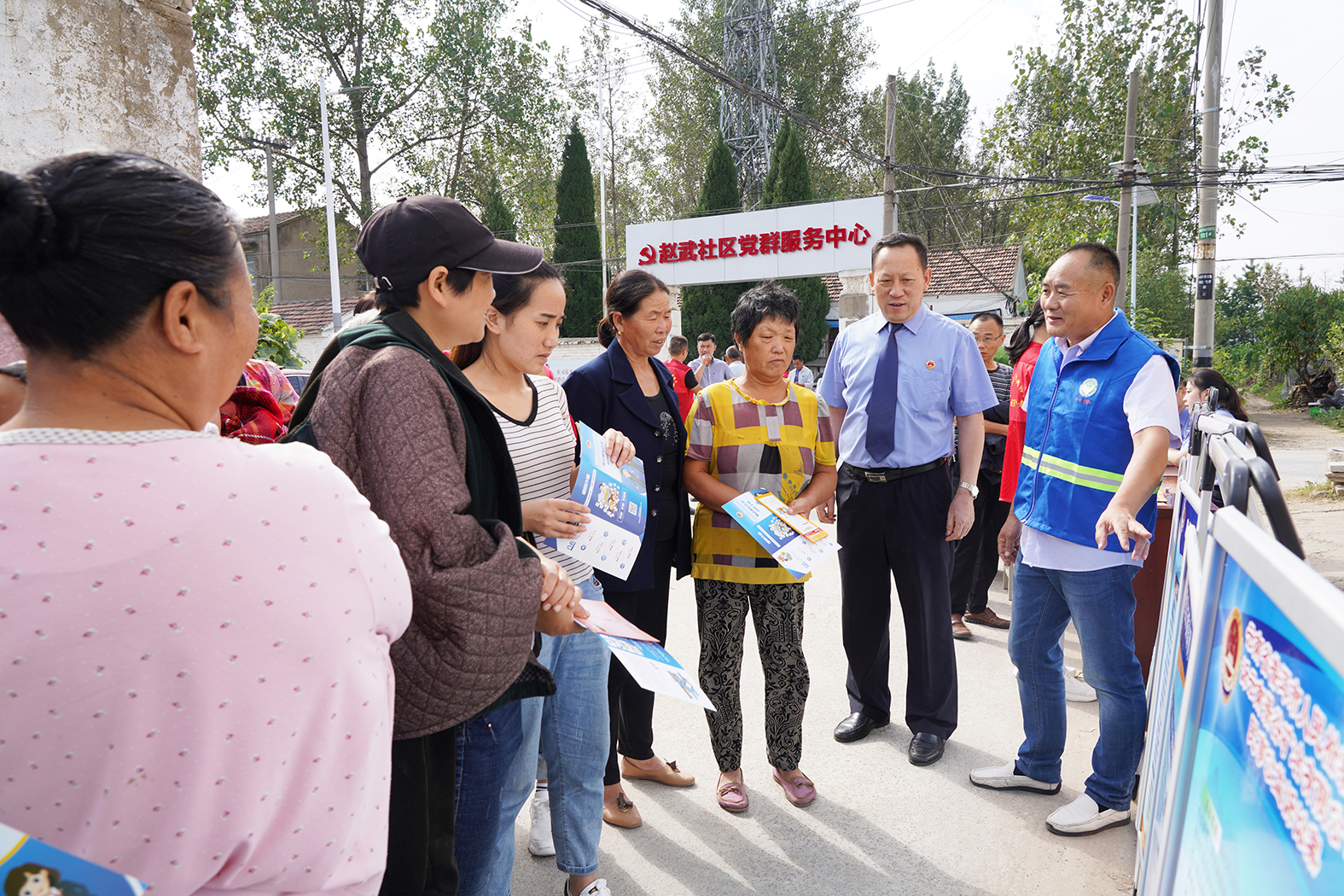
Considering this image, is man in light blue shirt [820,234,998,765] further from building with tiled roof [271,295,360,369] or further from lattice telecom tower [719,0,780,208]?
lattice telecom tower [719,0,780,208]

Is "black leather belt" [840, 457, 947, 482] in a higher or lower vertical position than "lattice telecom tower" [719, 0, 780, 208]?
lower

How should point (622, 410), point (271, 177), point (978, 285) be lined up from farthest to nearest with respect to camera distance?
point (978, 285)
point (271, 177)
point (622, 410)

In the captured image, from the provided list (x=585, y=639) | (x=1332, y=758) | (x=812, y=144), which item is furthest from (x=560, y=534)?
(x=812, y=144)

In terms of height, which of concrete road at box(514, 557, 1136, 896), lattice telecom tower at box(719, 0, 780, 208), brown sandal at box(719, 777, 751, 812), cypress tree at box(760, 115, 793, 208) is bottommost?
concrete road at box(514, 557, 1136, 896)

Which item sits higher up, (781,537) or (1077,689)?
(781,537)

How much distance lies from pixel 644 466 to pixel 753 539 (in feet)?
1.65

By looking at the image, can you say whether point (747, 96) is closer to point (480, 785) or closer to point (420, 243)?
point (420, 243)

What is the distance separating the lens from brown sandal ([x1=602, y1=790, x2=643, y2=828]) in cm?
296

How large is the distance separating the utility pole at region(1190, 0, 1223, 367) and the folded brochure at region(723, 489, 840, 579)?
10.5 metres

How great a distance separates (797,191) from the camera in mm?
24000

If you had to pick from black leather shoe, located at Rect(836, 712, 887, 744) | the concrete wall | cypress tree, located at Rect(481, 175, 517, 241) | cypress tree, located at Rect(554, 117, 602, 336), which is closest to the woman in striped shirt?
the concrete wall

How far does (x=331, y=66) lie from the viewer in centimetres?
2538

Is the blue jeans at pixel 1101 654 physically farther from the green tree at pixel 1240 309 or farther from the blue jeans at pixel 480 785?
the green tree at pixel 1240 309

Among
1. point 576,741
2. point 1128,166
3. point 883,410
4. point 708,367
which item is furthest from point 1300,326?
point 576,741
